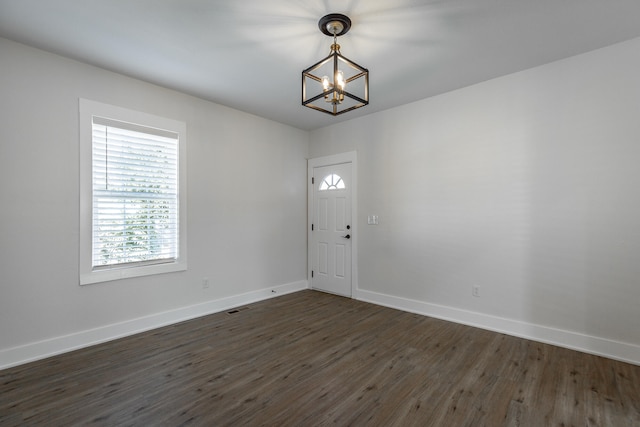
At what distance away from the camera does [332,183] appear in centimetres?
484

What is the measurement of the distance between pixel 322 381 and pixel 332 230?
275cm

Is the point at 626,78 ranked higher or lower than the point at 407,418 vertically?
higher

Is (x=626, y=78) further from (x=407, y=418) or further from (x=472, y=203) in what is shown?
(x=407, y=418)

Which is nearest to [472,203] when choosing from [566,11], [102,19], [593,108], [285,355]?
[593,108]

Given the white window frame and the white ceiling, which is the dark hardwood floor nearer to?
the white window frame

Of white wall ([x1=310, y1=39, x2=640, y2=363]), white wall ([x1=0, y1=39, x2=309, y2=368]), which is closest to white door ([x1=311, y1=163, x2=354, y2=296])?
white wall ([x1=310, y1=39, x2=640, y2=363])

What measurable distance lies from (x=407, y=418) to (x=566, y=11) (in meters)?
3.10

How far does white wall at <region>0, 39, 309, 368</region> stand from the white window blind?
0.19 metres

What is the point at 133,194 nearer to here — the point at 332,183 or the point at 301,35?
the point at 301,35

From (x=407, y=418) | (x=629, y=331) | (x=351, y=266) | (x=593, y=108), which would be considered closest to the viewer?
(x=407, y=418)

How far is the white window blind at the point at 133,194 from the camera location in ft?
9.77

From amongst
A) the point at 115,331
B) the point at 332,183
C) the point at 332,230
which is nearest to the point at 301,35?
the point at 332,183

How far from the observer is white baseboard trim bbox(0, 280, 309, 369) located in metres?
2.54

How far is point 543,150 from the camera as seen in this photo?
2.96 m
